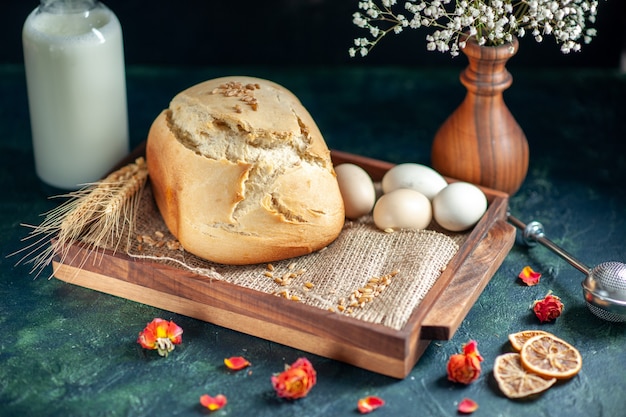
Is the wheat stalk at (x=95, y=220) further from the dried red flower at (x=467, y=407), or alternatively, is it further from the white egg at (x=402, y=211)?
the dried red flower at (x=467, y=407)

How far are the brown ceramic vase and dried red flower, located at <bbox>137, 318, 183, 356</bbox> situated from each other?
66 centimetres

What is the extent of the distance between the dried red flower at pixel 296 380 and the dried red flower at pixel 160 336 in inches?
7.4

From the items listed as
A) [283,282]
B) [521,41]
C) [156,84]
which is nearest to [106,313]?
[283,282]

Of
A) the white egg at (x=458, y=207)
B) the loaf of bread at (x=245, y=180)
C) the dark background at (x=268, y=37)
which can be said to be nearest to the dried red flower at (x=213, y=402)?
the loaf of bread at (x=245, y=180)

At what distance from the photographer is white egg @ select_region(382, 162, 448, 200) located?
1.64 meters

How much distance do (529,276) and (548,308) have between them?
0.42 ft

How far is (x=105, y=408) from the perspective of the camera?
1.28 metres

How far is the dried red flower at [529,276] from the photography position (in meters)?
1.56

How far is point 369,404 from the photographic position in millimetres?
1287

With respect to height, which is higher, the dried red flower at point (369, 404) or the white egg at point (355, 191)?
the white egg at point (355, 191)

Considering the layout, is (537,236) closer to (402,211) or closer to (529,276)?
(529,276)

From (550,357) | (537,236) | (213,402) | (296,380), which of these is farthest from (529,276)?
(213,402)

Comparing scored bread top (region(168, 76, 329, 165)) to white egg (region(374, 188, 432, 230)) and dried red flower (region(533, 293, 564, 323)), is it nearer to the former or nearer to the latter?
white egg (region(374, 188, 432, 230))

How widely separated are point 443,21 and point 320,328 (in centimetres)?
102
